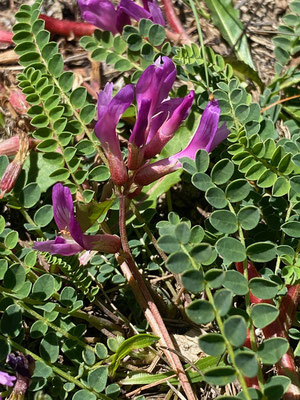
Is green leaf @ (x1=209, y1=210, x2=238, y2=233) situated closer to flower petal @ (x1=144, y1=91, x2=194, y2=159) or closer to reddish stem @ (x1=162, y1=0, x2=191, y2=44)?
flower petal @ (x1=144, y1=91, x2=194, y2=159)

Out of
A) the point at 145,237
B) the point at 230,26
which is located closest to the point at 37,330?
Answer: the point at 145,237

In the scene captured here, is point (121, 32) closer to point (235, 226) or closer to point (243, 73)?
point (243, 73)

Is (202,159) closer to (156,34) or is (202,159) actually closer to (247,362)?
(247,362)

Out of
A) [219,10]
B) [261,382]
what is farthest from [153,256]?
[219,10]

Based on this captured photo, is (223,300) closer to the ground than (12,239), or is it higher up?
higher up

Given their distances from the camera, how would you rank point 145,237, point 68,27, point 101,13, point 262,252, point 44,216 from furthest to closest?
point 68,27, point 101,13, point 145,237, point 44,216, point 262,252

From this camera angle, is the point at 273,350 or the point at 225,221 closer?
the point at 273,350

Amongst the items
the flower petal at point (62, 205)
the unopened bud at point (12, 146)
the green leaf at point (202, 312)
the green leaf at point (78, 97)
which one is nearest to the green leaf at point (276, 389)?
the green leaf at point (202, 312)

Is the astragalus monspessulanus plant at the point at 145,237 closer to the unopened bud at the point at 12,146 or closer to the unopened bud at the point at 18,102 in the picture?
the unopened bud at the point at 12,146
